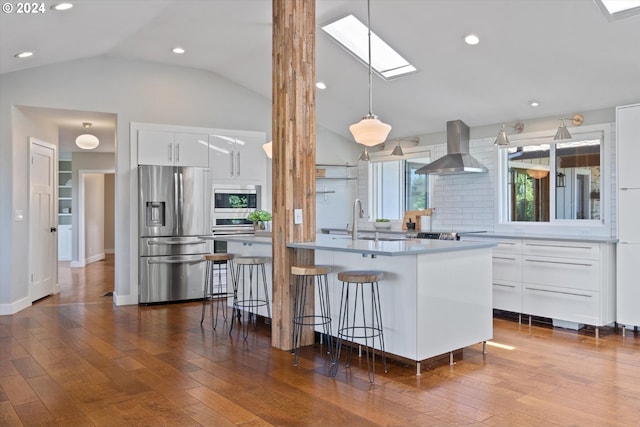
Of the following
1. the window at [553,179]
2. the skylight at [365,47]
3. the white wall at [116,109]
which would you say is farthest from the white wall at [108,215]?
the window at [553,179]

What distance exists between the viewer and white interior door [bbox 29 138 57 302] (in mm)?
6355

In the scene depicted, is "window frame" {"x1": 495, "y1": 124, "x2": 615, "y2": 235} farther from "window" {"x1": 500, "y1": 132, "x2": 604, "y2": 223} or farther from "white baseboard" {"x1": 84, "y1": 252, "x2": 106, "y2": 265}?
"white baseboard" {"x1": 84, "y1": 252, "x2": 106, "y2": 265}

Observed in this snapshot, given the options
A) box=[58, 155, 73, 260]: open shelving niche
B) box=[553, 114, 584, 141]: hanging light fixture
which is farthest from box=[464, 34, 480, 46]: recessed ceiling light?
box=[58, 155, 73, 260]: open shelving niche

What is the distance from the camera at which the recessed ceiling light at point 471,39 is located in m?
4.74

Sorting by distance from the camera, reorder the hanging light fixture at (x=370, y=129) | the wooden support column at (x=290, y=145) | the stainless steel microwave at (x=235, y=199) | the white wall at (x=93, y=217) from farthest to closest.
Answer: the white wall at (x=93, y=217)
the stainless steel microwave at (x=235, y=199)
the wooden support column at (x=290, y=145)
the hanging light fixture at (x=370, y=129)

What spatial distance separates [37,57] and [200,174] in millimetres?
2230

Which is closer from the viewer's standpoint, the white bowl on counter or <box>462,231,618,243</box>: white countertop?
<box>462,231,618,243</box>: white countertop

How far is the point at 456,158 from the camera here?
606 cm

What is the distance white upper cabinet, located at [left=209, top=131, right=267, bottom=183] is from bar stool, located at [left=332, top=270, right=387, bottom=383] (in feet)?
11.5

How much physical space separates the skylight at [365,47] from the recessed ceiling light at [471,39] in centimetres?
88

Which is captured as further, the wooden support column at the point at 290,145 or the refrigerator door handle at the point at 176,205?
the refrigerator door handle at the point at 176,205

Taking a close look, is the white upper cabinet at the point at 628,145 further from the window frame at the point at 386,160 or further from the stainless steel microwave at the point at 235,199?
the stainless steel microwave at the point at 235,199

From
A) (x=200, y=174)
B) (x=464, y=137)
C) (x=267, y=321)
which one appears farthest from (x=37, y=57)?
(x=464, y=137)

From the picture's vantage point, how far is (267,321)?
527 cm
